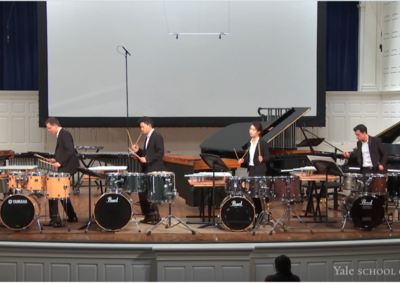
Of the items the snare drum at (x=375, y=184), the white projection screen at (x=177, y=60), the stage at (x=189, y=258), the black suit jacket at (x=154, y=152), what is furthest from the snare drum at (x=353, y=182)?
the white projection screen at (x=177, y=60)

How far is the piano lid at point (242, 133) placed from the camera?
26.7ft

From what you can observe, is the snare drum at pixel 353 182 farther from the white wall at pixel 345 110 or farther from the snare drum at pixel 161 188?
the white wall at pixel 345 110

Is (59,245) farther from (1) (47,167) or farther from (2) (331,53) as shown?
(2) (331,53)

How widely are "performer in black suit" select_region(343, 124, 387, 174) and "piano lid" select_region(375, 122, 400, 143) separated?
160cm

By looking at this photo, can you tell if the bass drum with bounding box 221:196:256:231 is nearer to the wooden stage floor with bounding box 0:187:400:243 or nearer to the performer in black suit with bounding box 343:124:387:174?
the wooden stage floor with bounding box 0:187:400:243

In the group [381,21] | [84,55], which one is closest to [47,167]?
[84,55]

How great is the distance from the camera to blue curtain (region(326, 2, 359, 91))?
502 inches

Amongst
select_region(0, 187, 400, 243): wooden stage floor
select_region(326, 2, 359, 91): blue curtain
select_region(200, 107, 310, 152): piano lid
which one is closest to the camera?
select_region(0, 187, 400, 243): wooden stage floor

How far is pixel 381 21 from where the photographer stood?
41.2ft

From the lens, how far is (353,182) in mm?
6902

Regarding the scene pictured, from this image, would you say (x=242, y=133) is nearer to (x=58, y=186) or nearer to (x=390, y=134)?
(x=390, y=134)

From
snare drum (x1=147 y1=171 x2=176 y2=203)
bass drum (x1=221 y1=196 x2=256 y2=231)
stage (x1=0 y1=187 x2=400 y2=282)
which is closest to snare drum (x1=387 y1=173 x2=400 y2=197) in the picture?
stage (x1=0 y1=187 x2=400 y2=282)

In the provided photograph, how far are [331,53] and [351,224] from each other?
6508 millimetres

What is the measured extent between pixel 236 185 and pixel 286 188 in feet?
2.06
